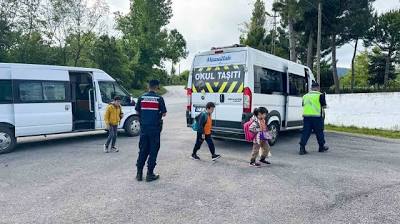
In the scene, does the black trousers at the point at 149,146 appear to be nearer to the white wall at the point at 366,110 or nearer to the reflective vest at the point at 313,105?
the reflective vest at the point at 313,105

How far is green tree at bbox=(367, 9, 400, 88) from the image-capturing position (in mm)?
33750

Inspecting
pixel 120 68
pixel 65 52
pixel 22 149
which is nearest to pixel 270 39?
pixel 120 68

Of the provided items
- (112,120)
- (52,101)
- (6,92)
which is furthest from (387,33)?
(6,92)

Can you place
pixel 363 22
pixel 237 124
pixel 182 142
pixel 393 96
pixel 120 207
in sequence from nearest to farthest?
1. pixel 120 207
2. pixel 237 124
3. pixel 182 142
4. pixel 393 96
5. pixel 363 22

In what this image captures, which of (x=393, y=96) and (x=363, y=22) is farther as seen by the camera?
(x=363, y=22)

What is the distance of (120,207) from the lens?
14.0 ft

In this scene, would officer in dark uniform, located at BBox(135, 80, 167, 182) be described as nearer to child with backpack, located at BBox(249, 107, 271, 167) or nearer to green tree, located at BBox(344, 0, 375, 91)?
child with backpack, located at BBox(249, 107, 271, 167)

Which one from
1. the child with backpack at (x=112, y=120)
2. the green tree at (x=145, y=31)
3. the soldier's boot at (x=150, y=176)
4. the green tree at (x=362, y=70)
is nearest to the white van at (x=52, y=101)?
the child with backpack at (x=112, y=120)

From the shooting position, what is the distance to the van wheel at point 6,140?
7.83 meters

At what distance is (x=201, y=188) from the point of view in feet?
16.7

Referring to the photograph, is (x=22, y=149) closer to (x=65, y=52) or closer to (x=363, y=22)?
(x=65, y=52)

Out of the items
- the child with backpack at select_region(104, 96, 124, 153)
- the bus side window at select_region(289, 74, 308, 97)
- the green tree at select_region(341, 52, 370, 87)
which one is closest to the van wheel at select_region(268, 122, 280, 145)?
the bus side window at select_region(289, 74, 308, 97)

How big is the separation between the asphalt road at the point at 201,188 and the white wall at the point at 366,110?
222 inches

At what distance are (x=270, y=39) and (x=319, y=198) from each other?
1439 inches
